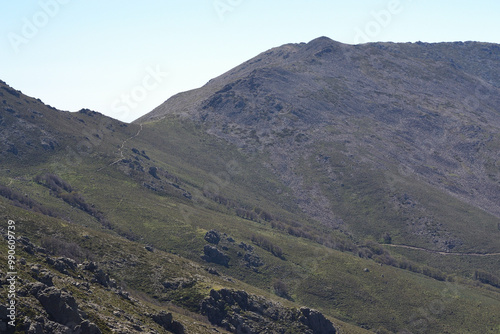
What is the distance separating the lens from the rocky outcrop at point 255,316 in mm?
85625

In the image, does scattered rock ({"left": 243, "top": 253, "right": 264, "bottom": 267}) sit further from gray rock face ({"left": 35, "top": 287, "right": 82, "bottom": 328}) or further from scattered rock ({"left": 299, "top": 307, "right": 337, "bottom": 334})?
gray rock face ({"left": 35, "top": 287, "right": 82, "bottom": 328})

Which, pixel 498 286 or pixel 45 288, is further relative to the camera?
pixel 498 286

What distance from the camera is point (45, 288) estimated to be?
50062 millimetres

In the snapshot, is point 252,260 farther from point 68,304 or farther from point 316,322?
point 68,304

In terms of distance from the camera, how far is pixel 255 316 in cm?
8875

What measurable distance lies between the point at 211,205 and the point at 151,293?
4384 inches

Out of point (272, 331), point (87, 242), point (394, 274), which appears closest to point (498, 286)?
point (394, 274)

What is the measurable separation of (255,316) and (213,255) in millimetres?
55409

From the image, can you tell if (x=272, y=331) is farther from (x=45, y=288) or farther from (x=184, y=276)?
(x=45, y=288)

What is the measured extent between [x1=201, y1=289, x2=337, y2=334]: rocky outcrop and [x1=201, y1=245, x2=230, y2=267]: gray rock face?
4926cm

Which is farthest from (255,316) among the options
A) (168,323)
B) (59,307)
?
(59,307)

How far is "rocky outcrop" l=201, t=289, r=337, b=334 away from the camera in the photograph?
85625mm

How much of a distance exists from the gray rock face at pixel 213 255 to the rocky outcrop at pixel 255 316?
49.3m

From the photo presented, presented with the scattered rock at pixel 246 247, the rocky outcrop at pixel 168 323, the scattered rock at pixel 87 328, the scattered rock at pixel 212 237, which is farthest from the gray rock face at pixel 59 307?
the scattered rock at pixel 246 247
